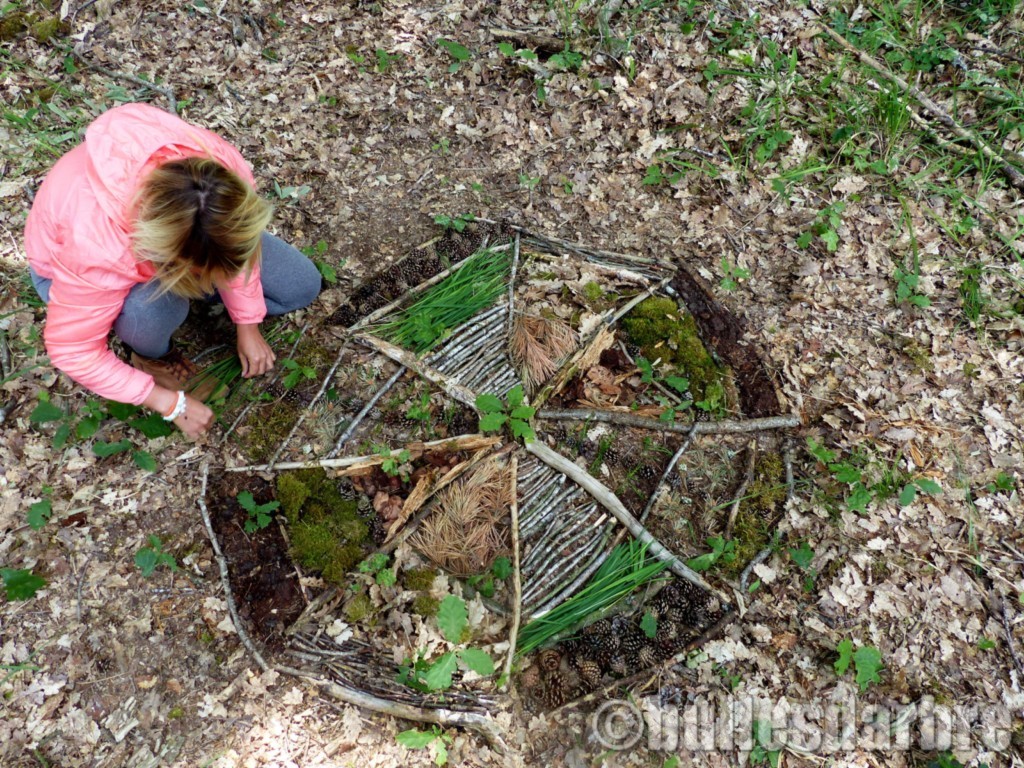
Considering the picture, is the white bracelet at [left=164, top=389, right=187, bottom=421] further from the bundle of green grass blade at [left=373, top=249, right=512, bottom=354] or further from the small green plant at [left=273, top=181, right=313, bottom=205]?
the small green plant at [left=273, top=181, right=313, bottom=205]

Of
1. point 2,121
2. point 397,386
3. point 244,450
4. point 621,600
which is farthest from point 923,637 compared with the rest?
point 2,121

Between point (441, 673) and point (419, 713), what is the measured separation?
24cm

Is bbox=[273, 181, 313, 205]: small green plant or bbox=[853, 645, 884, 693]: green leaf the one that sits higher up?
bbox=[273, 181, 313, 205]: small green plant

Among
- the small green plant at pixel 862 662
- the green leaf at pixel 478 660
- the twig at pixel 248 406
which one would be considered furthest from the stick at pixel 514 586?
the small green plant at pixel 862 662

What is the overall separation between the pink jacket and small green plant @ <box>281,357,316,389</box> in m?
0.85

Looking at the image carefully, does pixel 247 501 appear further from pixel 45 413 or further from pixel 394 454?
pixel 45 413

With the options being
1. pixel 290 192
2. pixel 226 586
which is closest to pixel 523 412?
pixel 226 586

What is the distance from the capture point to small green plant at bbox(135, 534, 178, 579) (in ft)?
8.60

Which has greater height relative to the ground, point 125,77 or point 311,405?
point 125,77

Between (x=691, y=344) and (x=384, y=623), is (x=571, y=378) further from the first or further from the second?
(x=384, y=623)

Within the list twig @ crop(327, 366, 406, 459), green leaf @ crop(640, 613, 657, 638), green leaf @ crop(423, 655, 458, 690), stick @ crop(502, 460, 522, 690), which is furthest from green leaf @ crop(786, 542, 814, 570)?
twig @ crop(327, 366, 406, 459)

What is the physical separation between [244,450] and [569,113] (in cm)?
323

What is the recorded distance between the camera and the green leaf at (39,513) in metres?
2.66

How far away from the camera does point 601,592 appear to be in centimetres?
270
